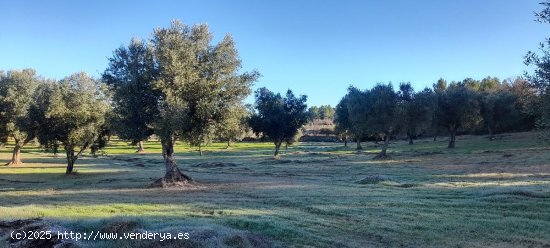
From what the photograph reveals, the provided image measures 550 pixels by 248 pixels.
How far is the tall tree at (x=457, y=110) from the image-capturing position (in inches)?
2783

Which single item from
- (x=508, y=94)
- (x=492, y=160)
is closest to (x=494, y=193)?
(x=492, y=160)

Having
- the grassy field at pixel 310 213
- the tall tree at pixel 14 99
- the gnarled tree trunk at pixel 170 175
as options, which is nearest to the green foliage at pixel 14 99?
the tall tree at pixel 14 99

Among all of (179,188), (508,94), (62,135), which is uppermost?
(508,94)

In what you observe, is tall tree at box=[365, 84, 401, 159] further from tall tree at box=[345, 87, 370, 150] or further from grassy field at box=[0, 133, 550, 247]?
grassy field at box=[0, 133, 550, 247]

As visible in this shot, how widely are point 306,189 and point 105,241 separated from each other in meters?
16.8

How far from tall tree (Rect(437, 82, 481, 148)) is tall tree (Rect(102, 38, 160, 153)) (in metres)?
52.9

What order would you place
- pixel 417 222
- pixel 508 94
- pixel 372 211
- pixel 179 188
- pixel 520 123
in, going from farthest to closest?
1. pixel 520 123
2. pixel 508 94
3. pixel 179 188
4. pixel 372 211
5. pixel 417 222

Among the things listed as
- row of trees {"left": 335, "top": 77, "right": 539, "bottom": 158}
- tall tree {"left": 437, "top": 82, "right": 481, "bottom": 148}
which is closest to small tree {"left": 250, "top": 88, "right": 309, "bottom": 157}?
row of trees {"left": 335, "top": 77, "right": 539, "bottom": 158}

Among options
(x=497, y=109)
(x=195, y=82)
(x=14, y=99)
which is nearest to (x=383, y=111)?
(x=497, y=109)

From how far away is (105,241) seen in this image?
1127cm

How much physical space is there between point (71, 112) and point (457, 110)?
57.6 m

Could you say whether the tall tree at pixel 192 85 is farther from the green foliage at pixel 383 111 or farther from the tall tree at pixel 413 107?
the tall tree at pixel 413 107

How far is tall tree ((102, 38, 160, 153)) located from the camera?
31.5 metres

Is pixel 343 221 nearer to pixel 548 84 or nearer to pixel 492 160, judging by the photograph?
pixel 548 84
